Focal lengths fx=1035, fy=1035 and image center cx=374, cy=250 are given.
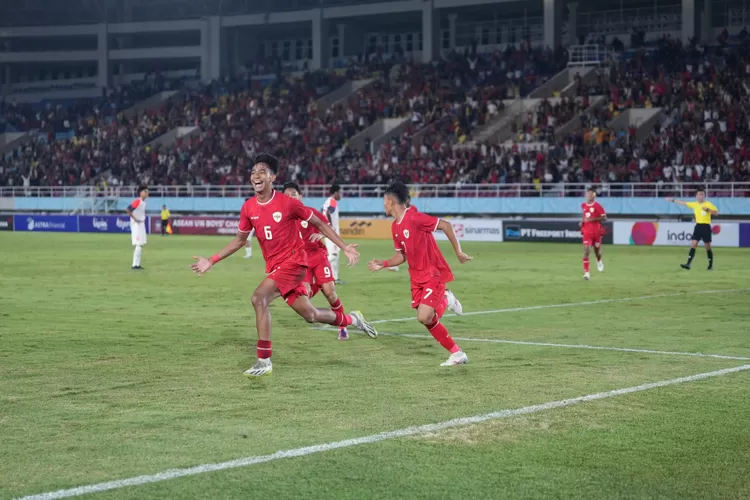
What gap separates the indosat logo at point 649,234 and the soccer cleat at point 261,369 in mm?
32457

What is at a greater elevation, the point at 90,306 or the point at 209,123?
the point at 209,123

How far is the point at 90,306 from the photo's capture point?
17812 mm

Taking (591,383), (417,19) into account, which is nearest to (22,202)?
(417,19)

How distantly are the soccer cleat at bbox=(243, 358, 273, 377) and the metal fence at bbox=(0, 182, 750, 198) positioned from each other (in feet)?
106

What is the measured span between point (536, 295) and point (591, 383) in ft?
34.7

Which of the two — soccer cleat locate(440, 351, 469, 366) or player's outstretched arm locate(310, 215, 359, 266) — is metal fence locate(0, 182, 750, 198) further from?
player's outstretched arm locate(310, 215, 359, 266)

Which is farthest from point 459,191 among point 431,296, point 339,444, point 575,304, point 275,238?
point 339,444

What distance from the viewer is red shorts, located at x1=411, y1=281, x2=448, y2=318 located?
35.8 feet

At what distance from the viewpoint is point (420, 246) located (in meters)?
11.2

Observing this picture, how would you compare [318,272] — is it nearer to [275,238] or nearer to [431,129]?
[275,238]

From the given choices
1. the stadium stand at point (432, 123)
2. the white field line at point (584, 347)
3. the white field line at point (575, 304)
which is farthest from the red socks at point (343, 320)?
the stadium stand at point (432, 123)

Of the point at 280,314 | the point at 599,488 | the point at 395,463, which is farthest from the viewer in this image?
the point at 280,314

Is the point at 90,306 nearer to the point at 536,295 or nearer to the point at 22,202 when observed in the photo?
the point at 536,295

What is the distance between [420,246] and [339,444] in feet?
14.4
